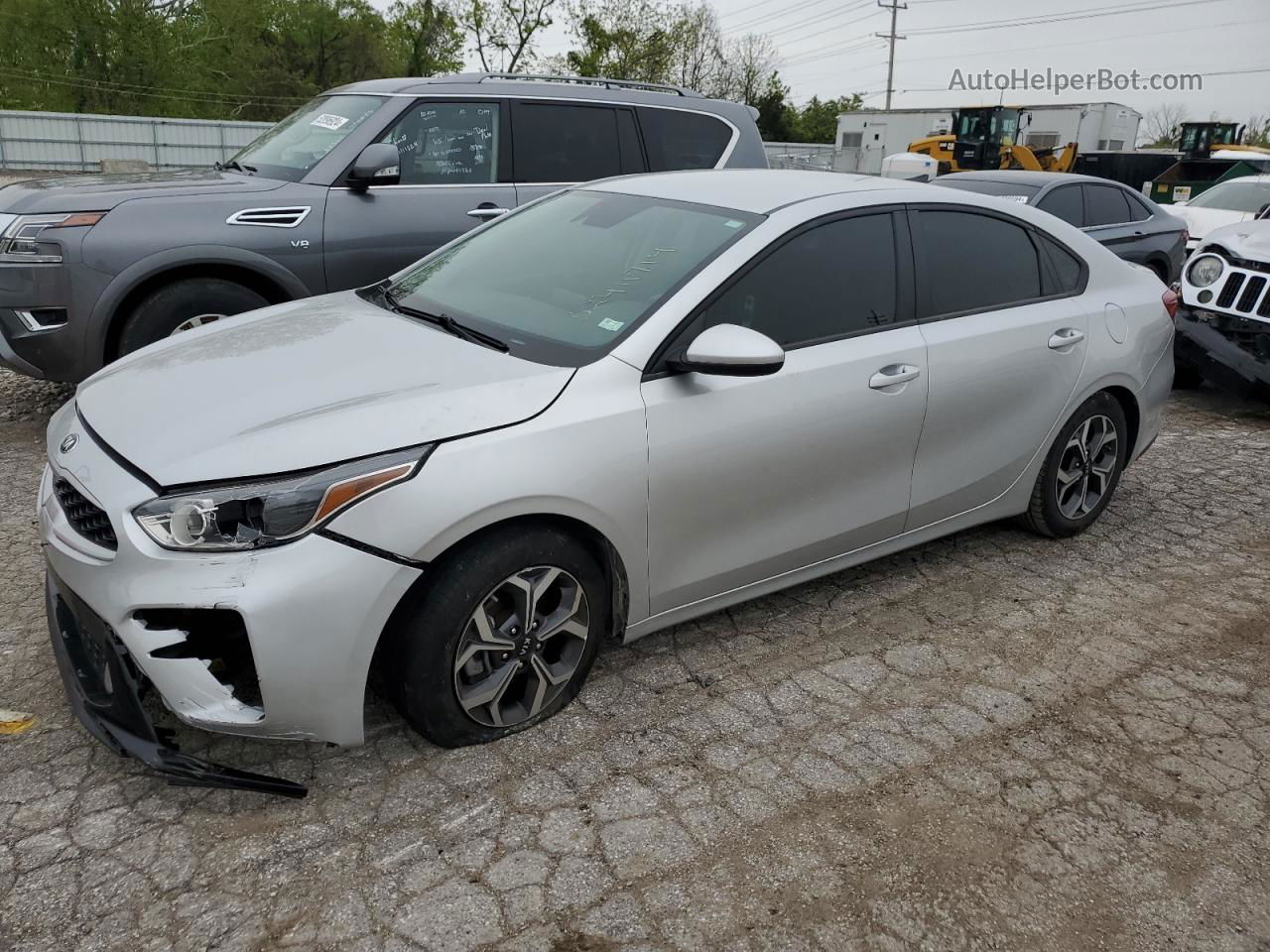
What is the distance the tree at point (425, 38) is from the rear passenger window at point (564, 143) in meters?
47.8

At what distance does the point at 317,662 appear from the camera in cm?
249

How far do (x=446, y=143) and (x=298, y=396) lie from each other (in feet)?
12.2

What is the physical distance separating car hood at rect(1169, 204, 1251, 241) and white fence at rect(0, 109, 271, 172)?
76.4ft

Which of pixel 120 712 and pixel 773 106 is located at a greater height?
pixel 773 106

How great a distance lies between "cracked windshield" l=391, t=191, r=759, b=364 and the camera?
3.18 meters

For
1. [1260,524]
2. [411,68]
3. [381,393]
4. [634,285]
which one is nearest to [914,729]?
[634,285]

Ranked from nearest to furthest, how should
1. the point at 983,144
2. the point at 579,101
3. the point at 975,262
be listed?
1. the point at 975,262
2. the point at 579,101
3. the point at 983,144

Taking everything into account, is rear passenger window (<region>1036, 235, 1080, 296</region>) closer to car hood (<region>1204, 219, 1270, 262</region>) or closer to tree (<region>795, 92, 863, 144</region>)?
car hood (<region>1204, 219, 1270, 262</region>)

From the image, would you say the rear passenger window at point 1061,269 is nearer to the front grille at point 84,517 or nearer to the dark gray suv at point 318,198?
the dark gray suv at point 318,198

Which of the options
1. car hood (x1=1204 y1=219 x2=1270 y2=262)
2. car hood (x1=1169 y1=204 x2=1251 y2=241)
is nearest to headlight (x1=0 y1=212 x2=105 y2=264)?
car hood (x1=1204 y1=219 x2=1270 y2=262)

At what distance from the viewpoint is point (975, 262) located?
13.1ft

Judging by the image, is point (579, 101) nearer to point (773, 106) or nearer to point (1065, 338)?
point (1065, 338)

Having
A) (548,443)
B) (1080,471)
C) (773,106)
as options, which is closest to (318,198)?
(548,443)

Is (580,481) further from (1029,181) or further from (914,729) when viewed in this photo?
(1029,181)
